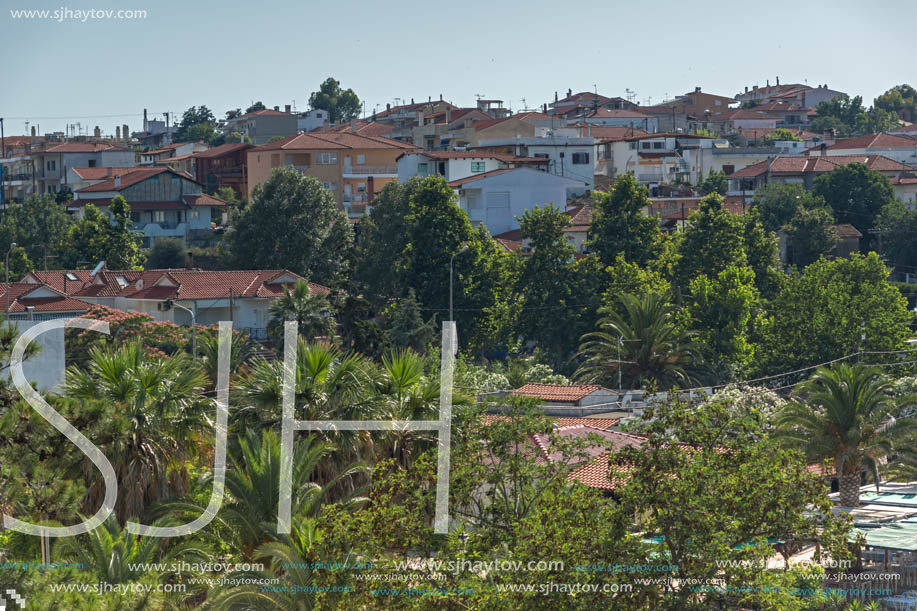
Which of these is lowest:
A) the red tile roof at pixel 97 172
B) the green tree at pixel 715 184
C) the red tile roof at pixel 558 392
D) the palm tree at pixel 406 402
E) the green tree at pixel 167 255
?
the red tile roof at pixel 558 392

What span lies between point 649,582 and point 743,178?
73273 millimetres

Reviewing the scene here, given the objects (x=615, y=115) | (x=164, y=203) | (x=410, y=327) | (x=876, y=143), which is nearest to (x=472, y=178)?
(x=164, y=203)

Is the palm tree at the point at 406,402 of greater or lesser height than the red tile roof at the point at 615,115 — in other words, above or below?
below

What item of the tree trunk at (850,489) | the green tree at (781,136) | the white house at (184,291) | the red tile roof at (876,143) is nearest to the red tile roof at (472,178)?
the white house at (184,291)

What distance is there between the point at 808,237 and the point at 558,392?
37235mm

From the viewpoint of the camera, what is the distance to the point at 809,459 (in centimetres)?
2872

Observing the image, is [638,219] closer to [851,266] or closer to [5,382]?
[851,266]

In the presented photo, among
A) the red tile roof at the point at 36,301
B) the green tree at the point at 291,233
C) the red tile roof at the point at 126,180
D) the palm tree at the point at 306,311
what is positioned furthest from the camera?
the red tile roof at the point at 126,180

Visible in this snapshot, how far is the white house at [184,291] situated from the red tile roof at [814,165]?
40588mm

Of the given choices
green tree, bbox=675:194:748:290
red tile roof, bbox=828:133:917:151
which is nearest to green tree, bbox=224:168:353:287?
green tree, bbox=675:194:748:290

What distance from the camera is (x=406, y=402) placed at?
22016 millimetres

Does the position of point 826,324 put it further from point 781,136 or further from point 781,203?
point 781,136

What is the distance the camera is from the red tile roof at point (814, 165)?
8404 cm

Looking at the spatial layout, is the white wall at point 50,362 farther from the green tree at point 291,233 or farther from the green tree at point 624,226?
the green tree at point 291,233
